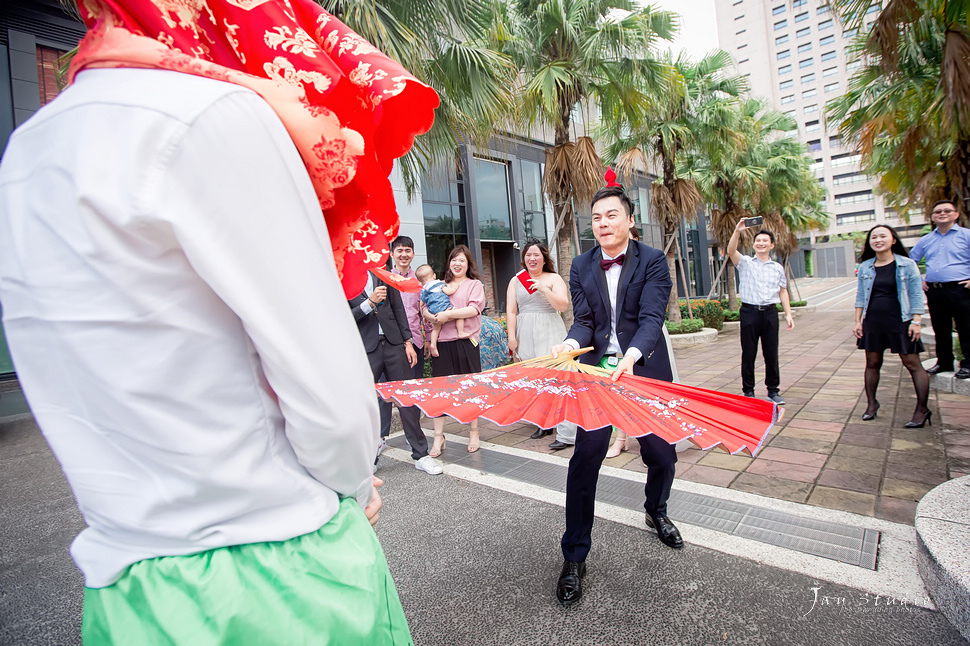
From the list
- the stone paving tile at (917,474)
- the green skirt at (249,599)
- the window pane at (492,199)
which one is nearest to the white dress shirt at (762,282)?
the stone paving tile at (917,474)

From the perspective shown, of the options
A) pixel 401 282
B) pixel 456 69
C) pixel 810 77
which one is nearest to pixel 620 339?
pixel 401 282

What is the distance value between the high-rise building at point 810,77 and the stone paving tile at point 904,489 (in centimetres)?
7830

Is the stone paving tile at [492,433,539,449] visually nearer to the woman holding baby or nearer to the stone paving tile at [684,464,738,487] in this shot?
the woman holding baby

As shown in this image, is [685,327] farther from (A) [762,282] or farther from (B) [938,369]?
(A) [762,282]

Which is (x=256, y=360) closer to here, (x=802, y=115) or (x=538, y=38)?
(x=538, y=38)

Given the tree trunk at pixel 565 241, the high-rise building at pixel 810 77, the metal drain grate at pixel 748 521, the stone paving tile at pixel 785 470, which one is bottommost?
the stone paving tile at pixel 785 470

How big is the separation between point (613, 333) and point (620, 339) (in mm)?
74

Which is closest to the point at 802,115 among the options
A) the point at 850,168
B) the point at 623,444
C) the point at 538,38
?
the point at 850,168

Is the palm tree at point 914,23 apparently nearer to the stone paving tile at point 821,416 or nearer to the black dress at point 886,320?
the black dress at point 886,320

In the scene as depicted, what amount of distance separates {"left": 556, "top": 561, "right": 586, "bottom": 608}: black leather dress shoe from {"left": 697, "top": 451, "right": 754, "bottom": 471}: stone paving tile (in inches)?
88.8

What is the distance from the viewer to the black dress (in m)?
5.16

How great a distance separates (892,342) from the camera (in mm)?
→ 5230

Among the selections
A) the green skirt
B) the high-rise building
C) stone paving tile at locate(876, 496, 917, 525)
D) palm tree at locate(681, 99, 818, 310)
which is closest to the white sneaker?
stone paving tile at locate(876, 496, 917, 525)

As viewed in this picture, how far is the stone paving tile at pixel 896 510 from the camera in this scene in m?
3.25
